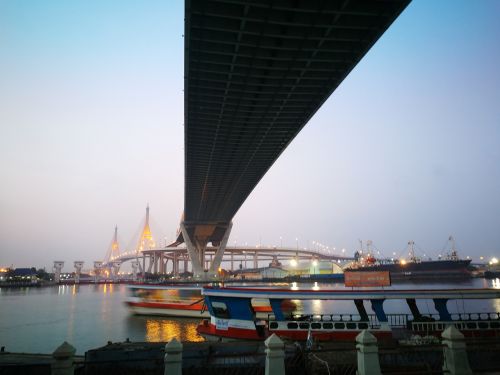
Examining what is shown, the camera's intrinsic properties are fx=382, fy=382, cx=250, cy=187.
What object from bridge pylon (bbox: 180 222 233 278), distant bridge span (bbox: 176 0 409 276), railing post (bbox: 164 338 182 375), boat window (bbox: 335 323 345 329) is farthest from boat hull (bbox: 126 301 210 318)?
bridge pylon (bbox: 180 222 233 278)

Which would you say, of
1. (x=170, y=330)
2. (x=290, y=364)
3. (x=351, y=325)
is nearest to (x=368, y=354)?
(x=290, y=364)

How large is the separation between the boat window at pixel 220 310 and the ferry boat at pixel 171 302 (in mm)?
14282

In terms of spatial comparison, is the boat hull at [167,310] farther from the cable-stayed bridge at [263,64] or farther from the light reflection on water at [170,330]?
the cable-stayed bridge at [263,64]

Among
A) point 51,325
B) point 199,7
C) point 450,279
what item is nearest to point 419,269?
point 450,279

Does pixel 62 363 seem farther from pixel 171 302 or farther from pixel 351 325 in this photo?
pixel 171 302

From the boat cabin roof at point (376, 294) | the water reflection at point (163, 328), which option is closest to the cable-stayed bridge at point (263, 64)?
the boat cabin roof at point (376, 294)

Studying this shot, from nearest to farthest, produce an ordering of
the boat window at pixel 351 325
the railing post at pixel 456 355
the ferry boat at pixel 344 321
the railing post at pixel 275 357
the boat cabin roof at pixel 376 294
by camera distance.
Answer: the railing post at pixel 275 357 → the railing post at pixel 456 355 → the ferry boat at pixel 344 321 → the boat cabin roof at pixel 376 294 → the boat window at pixel 351 325

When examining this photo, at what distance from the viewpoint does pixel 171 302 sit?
4131cm

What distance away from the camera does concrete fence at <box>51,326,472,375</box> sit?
9.64 m

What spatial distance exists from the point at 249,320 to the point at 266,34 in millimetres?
16653

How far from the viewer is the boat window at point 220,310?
22.6 m

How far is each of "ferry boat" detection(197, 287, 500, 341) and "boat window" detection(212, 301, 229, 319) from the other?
64 mm

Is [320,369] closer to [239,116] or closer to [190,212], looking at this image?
[239,116]

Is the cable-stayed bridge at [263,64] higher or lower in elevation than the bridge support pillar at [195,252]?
higher
